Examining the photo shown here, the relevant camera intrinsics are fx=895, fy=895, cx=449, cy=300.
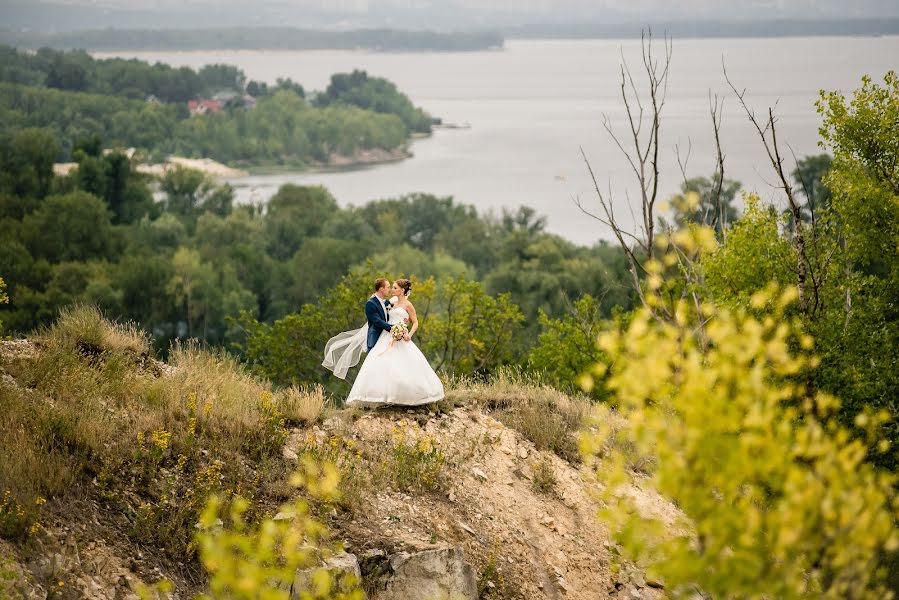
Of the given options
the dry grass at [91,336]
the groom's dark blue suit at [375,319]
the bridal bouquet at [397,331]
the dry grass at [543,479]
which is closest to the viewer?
the dry grass at [543,479]

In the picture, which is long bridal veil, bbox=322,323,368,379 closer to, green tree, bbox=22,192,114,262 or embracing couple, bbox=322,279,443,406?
embracing couple, bbox=322,279,443,406

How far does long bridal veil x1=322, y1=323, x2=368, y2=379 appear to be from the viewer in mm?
14297

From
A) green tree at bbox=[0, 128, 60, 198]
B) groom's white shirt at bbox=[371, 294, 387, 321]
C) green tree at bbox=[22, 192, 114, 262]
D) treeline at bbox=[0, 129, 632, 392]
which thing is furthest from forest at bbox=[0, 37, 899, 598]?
green tree at bbox=[0, 128, 60, 198]

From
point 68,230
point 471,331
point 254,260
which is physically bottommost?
point 254,260

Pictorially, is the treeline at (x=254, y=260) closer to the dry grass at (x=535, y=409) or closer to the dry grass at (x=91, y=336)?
the dry grass at (x=535, y=409)

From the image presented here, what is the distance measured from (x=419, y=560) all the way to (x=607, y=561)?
3076 millimetres

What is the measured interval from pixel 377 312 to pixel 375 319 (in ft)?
0.36

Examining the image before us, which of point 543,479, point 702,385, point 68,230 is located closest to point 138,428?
point 543,479

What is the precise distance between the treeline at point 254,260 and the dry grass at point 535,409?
1251 cm

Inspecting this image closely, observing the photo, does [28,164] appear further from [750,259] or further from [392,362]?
[750,259]

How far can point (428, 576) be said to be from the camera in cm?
1004

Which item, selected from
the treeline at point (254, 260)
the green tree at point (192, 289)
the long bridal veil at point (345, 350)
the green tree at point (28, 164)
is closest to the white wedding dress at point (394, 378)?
the long bridal veil at point (345, 350)

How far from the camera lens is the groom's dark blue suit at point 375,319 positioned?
1352cm

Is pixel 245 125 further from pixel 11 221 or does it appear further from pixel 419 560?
pixel 419 560
